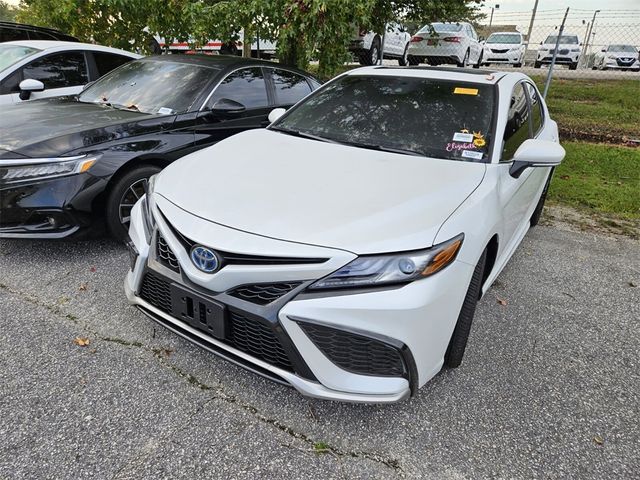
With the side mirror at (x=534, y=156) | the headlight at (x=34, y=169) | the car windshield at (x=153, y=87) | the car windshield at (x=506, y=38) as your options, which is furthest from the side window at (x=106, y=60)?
the car windshield at (x=506, y=38)

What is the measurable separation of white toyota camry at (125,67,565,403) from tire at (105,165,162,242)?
98 centimetres

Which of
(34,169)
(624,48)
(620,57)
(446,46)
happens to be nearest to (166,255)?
(34,169)

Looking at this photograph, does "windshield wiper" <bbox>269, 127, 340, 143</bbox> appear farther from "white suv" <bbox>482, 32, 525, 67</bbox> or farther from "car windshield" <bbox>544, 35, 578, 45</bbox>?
"car windshield" <bbox>544, 35, 578, 45</bbox>

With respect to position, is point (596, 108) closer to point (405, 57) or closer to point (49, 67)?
point (405, 57)

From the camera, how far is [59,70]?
557 centimetres

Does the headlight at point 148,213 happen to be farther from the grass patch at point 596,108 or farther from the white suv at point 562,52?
the white suv at point 562,52

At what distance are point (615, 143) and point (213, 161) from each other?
298 inches

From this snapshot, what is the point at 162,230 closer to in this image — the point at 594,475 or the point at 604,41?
the point at 594,475

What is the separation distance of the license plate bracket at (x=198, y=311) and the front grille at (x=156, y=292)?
0.06 metres

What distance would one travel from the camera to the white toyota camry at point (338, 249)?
184 centimetres

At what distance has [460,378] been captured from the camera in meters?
2.45

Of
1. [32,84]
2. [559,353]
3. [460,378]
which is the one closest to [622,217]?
[559,353]

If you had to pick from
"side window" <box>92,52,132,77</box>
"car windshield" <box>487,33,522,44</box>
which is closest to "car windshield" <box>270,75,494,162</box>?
"side window" <box>92,52,132,77</box>

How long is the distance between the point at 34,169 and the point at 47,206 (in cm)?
26
